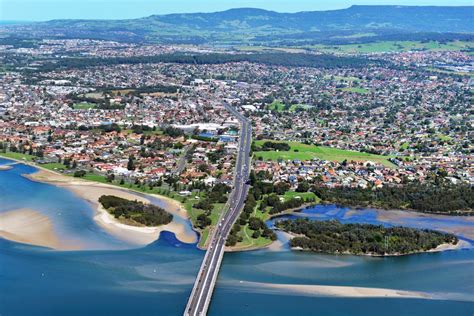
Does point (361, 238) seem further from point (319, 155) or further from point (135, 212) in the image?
point (319, 155)

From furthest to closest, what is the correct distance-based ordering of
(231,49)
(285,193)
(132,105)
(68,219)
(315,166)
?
(231,49)
(132,105)
(315,166)
(285,193)
(68,219)

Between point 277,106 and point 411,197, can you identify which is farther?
point 277,106

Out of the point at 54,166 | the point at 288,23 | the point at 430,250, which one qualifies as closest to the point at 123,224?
the point at 54,166

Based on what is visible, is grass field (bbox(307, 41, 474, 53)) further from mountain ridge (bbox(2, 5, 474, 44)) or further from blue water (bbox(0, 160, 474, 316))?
blue water (bbox(0, 160, 474, 316))

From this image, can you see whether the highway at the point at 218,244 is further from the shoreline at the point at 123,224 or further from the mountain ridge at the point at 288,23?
the mountain ridge at the point at 288,23

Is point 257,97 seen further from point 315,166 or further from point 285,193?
point 285,193

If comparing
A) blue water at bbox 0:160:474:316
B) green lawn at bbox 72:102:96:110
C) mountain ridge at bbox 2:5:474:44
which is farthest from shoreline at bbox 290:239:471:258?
mountain ridge at bbox 2:5:474:44

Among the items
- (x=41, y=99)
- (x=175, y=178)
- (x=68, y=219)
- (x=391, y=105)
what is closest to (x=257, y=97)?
(x=391, y=105)
